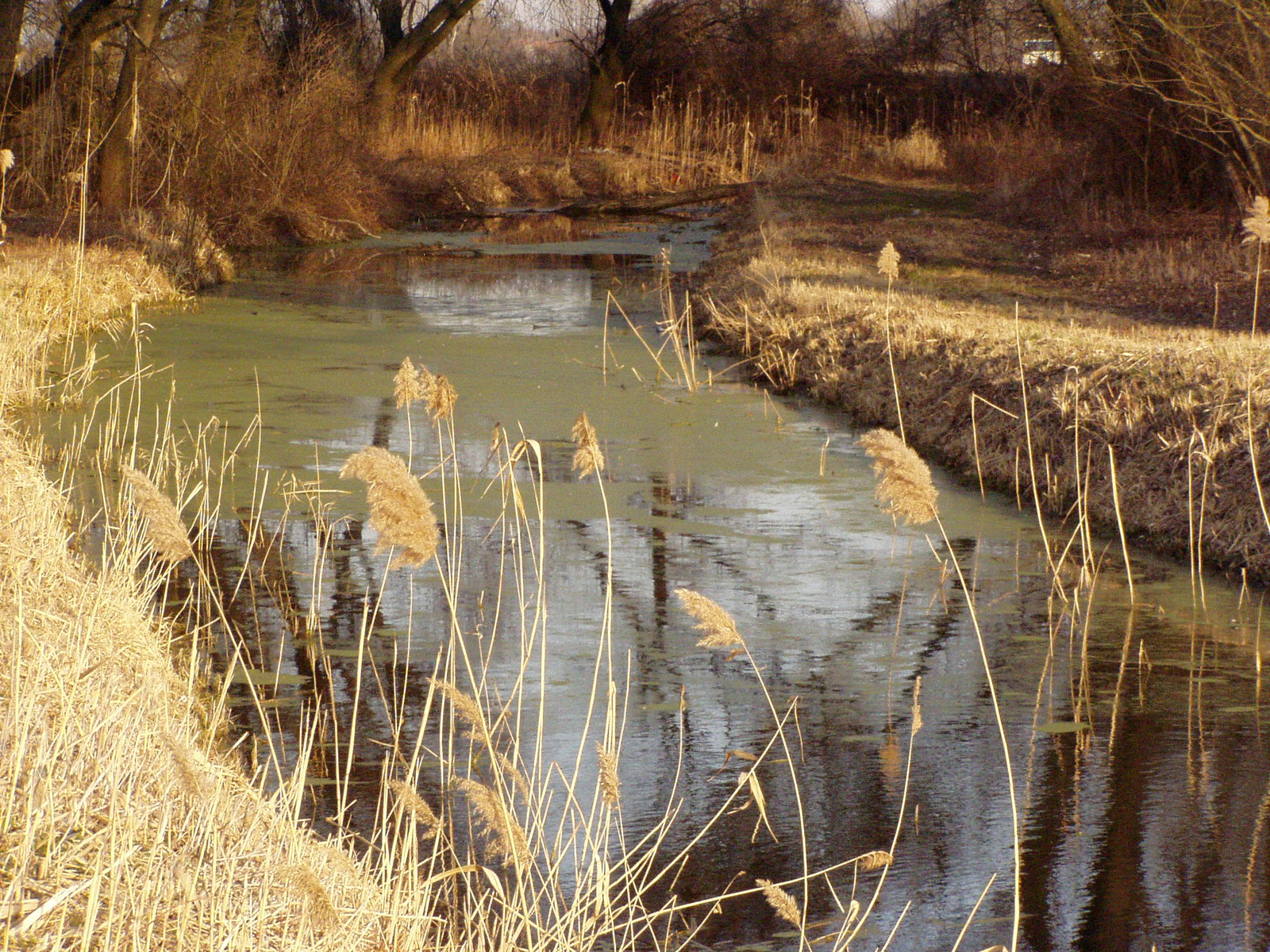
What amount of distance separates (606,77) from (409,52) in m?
3.76

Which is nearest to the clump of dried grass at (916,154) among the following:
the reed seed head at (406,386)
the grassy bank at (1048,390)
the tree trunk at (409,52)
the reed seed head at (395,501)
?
the tree trunk at (409,52)

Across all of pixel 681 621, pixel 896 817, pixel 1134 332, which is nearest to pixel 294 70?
pixel 1134 332

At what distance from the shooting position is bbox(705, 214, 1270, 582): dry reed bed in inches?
210

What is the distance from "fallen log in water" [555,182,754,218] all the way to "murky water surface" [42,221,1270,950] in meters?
11.0

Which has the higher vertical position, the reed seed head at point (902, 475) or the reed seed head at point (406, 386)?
the reed seed head at point (406, 386)

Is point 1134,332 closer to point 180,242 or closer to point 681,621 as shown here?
point 681,621

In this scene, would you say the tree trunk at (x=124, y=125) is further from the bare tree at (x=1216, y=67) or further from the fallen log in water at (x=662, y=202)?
the bare tree at (x=1216, y=67)

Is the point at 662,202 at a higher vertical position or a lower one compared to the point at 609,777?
higher

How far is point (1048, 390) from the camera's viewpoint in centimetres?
635

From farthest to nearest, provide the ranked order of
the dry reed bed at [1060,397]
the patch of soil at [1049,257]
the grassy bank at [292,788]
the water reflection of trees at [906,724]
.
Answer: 1. the patch of soil at [1049,257]
2. the dry reed bed at [1060,397]
3. the water reflection of trees at [906,724]
4. the grassy bank at [292,788]

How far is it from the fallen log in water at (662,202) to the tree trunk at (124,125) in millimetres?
6927

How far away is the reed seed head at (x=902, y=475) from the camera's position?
9.23 feet

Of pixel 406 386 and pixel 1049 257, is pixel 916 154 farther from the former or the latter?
pixel 406 386

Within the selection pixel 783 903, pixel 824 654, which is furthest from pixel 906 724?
pixel 783 903
